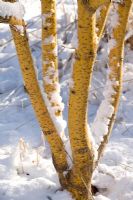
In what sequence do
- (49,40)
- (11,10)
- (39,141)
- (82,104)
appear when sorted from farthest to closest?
(39,141) → (49,40) → (82,104) → (11,10)

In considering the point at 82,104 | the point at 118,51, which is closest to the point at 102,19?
the point at 118,51

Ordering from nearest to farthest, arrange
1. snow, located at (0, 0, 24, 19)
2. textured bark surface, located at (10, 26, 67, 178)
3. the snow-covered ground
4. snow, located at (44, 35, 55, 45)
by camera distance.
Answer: snow, located at (0, 0, 24, 19), textured bark surface, located at (10, 26, 67, 178), snow, located at (44, 35, 55, 45), the snow-covered ground

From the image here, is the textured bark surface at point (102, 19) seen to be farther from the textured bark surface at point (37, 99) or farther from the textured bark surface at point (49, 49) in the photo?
the textured bark surface at point (37, 99)

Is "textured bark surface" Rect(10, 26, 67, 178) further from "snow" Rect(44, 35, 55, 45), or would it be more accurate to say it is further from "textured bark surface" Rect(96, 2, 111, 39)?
"textured bark surface" Rect(96, 2, 111, 39)

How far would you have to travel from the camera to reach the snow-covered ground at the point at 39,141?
2133 millimetres

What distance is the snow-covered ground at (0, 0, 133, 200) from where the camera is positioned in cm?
213

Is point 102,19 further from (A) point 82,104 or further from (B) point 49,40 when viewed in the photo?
(A) point 82,104

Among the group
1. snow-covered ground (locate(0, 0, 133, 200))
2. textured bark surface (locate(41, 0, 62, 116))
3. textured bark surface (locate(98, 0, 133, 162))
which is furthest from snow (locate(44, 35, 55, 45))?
textured bark surface (locate(98, 0, 133, 162))

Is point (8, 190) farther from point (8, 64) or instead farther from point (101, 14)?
point (8, 64)

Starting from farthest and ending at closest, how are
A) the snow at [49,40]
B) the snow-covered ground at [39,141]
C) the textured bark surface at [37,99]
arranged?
the snow-covered ground at [39,141], the snow at [49,40], the textured bark surface at [37,99]

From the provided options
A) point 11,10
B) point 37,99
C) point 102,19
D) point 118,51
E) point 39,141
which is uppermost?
point 11,10

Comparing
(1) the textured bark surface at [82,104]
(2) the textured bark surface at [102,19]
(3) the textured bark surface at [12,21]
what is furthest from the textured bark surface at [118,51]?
(3) the textured bark surface at [12,21]

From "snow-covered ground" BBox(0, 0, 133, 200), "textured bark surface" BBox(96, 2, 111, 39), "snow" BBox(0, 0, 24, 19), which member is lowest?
"snow-covered ground" BBox(0, 0, 133, 200)

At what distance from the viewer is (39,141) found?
283 cm
